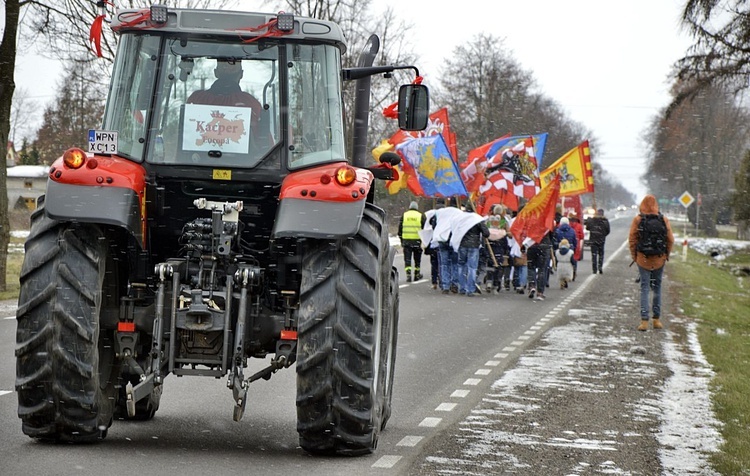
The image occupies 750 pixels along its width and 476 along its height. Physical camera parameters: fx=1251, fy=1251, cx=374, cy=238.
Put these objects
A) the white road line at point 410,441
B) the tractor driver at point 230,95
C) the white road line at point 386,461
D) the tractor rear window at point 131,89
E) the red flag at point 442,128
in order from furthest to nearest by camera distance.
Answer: the red flag at point 442,128, the white road line at point 410,441, the tractor rear window at point 131,89, the tractor driver at point 230,95, the white road line at point 386,461

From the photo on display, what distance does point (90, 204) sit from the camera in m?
7.31

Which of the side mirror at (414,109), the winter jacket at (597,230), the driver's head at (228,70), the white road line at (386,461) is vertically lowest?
the white road line at (386,461)

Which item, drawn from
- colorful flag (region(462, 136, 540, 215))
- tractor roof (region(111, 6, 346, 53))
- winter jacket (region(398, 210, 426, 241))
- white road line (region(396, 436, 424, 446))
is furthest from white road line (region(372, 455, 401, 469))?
colorful flag (region(462, 136, 540, 215))

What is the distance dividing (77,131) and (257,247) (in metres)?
51.2

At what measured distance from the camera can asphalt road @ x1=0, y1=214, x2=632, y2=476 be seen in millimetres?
7203

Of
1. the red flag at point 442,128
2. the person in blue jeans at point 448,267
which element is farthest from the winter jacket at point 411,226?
the person in blue jeans at point 448,267

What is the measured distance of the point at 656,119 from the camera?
101 metres

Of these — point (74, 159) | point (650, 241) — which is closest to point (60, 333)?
point (74, 159)

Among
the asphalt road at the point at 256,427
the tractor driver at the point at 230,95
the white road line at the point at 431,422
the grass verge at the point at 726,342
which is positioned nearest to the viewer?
the asphalt road at the point at 256,427

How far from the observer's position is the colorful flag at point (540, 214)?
25.8 metres

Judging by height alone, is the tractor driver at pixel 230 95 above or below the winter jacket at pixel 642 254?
above

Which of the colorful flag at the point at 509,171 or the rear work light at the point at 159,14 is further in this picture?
the colorful flag at the point at 509,171

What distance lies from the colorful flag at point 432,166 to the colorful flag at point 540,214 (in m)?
1.42

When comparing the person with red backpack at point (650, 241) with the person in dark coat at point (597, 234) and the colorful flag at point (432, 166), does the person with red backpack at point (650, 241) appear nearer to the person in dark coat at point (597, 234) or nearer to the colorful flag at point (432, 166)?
the colorful flag at point (432, 166)
